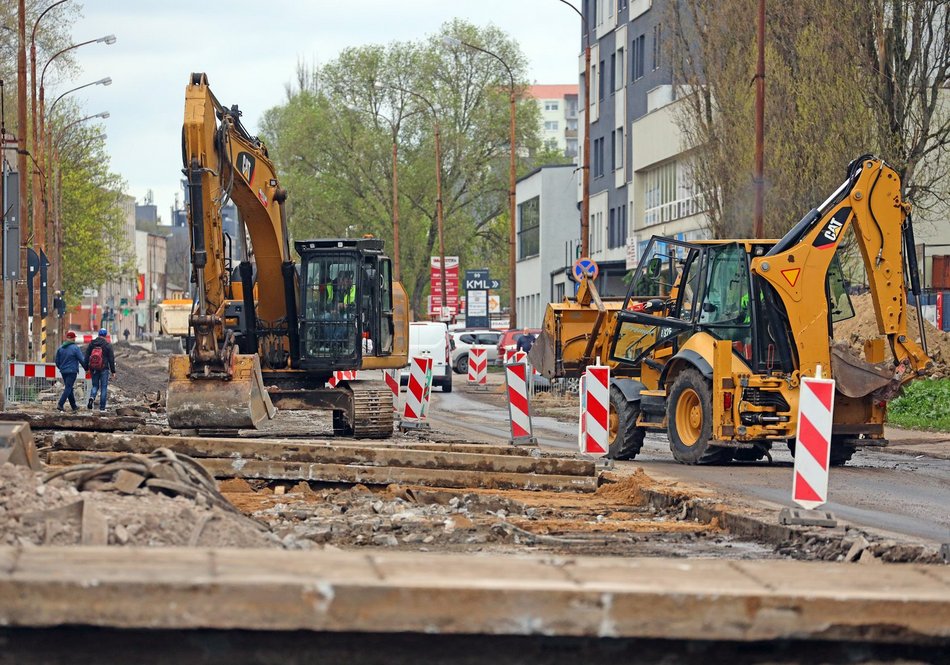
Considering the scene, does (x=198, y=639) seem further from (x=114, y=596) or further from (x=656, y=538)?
(x=656, y=538)

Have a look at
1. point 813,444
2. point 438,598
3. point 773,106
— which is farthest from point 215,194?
point 773,106

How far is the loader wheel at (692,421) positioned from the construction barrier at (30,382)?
1515 centimetres

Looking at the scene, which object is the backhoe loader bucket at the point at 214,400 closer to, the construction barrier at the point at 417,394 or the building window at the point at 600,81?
the construction barrier at the point at 417,394

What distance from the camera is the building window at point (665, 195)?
5823cm

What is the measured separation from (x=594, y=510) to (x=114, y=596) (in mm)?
7897

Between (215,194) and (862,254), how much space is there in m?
7.85

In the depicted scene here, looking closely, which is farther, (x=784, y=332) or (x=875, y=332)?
(x=875, y=332)

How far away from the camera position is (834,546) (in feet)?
33.6

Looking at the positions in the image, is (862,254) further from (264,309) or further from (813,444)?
(264,309)

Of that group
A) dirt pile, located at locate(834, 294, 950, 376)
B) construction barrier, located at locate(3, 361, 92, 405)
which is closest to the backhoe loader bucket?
construction barrier, located at locate(3, 361, 92, 405)

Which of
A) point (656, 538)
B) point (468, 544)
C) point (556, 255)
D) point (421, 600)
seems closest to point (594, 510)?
point (656, 538)

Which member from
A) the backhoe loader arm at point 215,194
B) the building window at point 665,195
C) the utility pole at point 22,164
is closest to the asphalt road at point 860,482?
the backhoe loader arm at point 215,194

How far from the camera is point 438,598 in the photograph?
5.57 m

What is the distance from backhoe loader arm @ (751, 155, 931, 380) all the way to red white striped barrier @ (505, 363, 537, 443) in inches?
132
